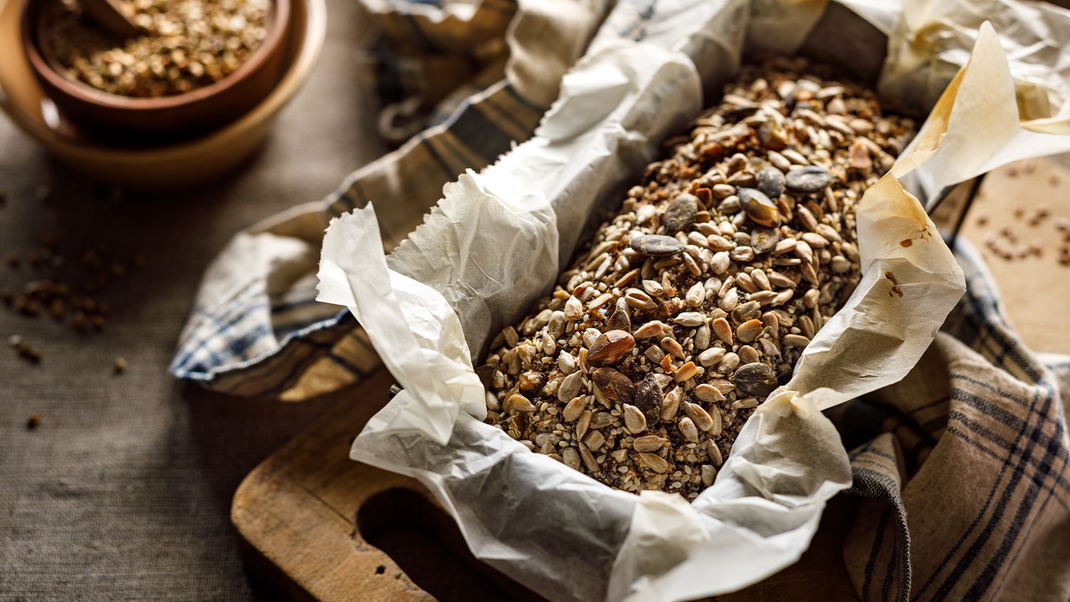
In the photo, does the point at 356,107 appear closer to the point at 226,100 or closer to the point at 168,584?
the point at 226,100

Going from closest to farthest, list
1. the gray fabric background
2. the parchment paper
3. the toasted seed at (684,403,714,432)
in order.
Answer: the parchment paper < the toasted seed at (684,403,714,432) < the gray fabric background

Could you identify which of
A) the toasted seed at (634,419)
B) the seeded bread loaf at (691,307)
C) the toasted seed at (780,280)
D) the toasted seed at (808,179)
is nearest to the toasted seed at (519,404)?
the seeded bread loaf at (691,307)

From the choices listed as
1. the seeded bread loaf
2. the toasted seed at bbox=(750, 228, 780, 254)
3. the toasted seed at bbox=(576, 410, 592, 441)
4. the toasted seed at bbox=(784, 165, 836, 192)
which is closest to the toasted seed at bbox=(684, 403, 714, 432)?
the seeded bread loaf

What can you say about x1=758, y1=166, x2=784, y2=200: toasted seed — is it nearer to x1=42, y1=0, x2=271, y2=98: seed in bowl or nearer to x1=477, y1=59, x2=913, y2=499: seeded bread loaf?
x1=477, y1=59, x2=913, y2=499: seeded bread loaf

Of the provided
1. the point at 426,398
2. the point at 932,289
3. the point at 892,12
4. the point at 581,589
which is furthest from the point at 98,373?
the point at 892,12

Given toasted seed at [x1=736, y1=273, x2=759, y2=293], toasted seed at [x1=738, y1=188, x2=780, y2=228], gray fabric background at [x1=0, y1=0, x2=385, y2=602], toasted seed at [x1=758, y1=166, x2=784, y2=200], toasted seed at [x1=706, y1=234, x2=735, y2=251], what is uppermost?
toasted seed at [x1=758, y1=166, x2=784, y2=200]

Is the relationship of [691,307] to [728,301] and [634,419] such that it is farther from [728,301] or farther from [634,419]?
[634,419]

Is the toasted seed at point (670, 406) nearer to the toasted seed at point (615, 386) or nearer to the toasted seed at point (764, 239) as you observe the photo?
the toasted seed at point (615, 386)

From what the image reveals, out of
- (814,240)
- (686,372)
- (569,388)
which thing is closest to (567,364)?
(569,388)
